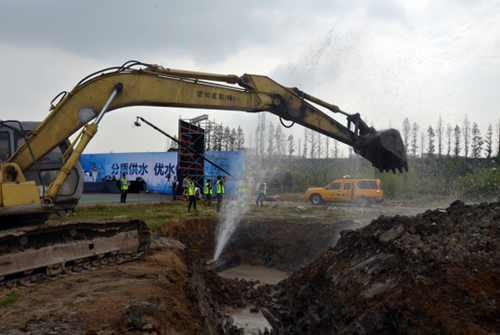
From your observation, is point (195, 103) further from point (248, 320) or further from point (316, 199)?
point (316, 199)

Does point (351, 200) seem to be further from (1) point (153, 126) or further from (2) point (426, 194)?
(1) point (153, 126)

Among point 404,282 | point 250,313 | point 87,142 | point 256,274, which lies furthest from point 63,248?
point 256,274

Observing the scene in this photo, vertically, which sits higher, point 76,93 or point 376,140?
point 76,93

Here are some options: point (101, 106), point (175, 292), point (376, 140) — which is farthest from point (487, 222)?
point (101, 106)

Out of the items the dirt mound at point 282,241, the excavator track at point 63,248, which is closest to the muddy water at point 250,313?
the dirt mound at point 282,241

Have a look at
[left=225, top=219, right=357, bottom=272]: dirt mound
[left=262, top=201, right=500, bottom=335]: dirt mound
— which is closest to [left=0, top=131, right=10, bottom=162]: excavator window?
[left=262, top=201, right=500, bottom=335]: dirt mound

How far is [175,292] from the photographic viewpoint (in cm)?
558

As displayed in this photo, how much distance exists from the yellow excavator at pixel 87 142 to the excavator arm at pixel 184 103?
0.06ft

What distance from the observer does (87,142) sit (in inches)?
243

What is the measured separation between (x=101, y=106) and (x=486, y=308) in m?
6.42

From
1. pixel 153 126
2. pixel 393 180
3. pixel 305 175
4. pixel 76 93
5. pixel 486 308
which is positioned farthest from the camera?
pixel 305 175

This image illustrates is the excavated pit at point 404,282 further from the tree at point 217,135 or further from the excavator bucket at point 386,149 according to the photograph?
the tree at point 217,135

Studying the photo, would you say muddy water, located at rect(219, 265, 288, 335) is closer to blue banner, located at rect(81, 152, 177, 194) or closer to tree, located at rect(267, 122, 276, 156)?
blue banner, located at rect(81, 152, 177, 194)

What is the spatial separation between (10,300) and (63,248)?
1447 mm
